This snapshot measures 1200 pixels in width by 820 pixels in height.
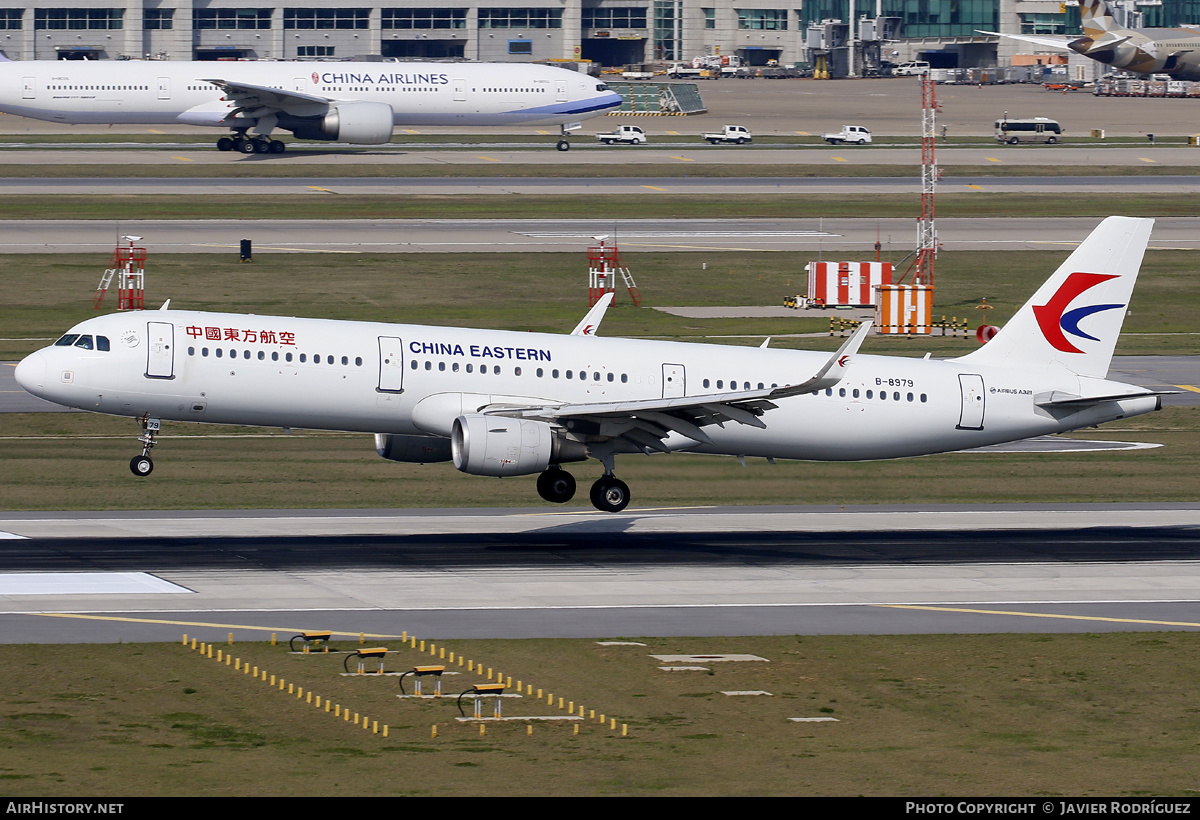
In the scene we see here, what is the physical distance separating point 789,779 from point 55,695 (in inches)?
536

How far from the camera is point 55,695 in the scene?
30000mm

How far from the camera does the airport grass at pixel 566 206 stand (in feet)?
375

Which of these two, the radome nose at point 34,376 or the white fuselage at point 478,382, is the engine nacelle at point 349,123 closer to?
the white fuselage at point 478,382

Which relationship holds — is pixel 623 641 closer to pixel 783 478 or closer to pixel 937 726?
pixel 937 726

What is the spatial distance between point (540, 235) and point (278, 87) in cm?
4829

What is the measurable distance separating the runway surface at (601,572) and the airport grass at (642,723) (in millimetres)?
1572

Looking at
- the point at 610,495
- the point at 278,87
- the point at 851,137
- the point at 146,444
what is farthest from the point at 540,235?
the point at 851,137

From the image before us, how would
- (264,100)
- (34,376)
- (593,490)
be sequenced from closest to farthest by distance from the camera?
(34,376) < (593,490) < (264,100)

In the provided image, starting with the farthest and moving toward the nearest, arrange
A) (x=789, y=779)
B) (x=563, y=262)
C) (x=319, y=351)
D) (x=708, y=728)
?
1. (x=563, y=262)
2. (x=319, y=351)
3. (x=708, y=728)
4. (x=789, y=779)

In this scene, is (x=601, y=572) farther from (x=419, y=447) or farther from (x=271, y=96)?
(x=271, y=96)

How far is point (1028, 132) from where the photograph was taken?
582ft

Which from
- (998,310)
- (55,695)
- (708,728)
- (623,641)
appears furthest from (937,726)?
(998,310)

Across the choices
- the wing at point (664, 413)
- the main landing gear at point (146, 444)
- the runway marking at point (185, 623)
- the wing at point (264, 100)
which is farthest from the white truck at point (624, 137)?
the runway marking at point (185, 623)

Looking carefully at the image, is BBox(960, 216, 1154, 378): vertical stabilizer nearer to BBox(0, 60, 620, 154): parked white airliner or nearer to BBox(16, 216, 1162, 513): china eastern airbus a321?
BBox(16, 216, 1162, 513): china eastern airbus a321
